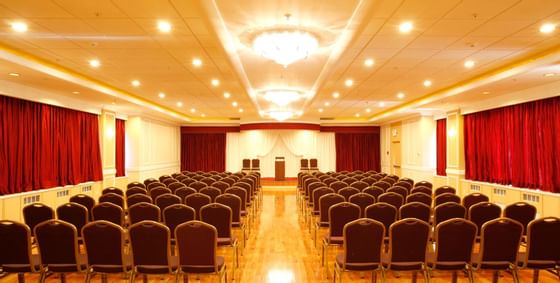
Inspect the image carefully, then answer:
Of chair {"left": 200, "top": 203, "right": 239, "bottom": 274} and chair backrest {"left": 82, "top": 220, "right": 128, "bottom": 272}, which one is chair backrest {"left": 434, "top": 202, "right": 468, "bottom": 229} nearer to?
chair {"left": 200, "top": 203, "right": 239, "bottom": 274}

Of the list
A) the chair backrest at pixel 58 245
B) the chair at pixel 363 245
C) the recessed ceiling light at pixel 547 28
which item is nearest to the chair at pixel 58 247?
the chair backrest at pixel 58 245

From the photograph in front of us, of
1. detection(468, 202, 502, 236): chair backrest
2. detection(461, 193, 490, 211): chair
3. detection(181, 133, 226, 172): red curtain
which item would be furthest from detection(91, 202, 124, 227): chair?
detection(181, 133, 226, 172): red curtain

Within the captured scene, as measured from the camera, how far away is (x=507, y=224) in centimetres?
450

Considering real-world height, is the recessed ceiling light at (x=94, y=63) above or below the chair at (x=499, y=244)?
above

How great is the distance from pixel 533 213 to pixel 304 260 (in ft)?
12.0

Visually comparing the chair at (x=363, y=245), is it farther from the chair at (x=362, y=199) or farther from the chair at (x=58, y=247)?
the chair at (x=58, y=247)

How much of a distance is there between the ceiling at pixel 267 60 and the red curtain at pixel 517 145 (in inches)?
38.0

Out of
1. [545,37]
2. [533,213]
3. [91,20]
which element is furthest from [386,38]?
[91,20]

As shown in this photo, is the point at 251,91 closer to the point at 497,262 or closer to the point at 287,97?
the point at 287,97

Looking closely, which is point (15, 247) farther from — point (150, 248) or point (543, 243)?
point (543, 243)

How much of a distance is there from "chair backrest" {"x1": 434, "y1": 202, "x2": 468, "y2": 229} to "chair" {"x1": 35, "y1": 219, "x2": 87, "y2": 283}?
5045 millimetres

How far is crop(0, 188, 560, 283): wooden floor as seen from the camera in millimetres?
5910

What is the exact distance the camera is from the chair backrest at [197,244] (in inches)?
176

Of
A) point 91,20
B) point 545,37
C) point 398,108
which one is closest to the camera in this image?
point 91,20
